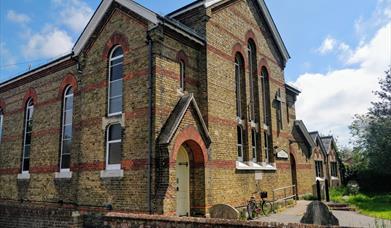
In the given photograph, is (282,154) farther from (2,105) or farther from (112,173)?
(2,105)

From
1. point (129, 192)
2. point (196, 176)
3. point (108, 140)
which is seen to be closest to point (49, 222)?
point (129, 192)

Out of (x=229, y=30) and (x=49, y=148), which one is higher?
(x=229, y=30)

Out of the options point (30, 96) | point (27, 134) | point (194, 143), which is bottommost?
point (194, 143)

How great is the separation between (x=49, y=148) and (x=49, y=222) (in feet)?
22.8

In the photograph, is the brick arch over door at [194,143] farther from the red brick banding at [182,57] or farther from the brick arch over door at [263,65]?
the brick arch over door at [263,65]

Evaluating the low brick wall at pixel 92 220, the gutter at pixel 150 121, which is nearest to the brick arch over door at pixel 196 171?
the gutter at pixel 150 121

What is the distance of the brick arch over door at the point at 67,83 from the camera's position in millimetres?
16358

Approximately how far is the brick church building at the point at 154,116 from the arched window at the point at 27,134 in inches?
2.5

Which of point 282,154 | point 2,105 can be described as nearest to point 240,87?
point 282,154

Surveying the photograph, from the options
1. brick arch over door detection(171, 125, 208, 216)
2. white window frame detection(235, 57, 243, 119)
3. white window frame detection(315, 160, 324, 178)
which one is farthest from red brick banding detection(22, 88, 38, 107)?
white window frame detection(315, 160, 324, 178)

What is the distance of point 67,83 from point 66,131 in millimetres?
2422

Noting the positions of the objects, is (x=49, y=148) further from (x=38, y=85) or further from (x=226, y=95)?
(x=226, y=95)

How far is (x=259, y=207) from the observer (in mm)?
15250

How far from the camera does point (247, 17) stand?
60.2 feet
